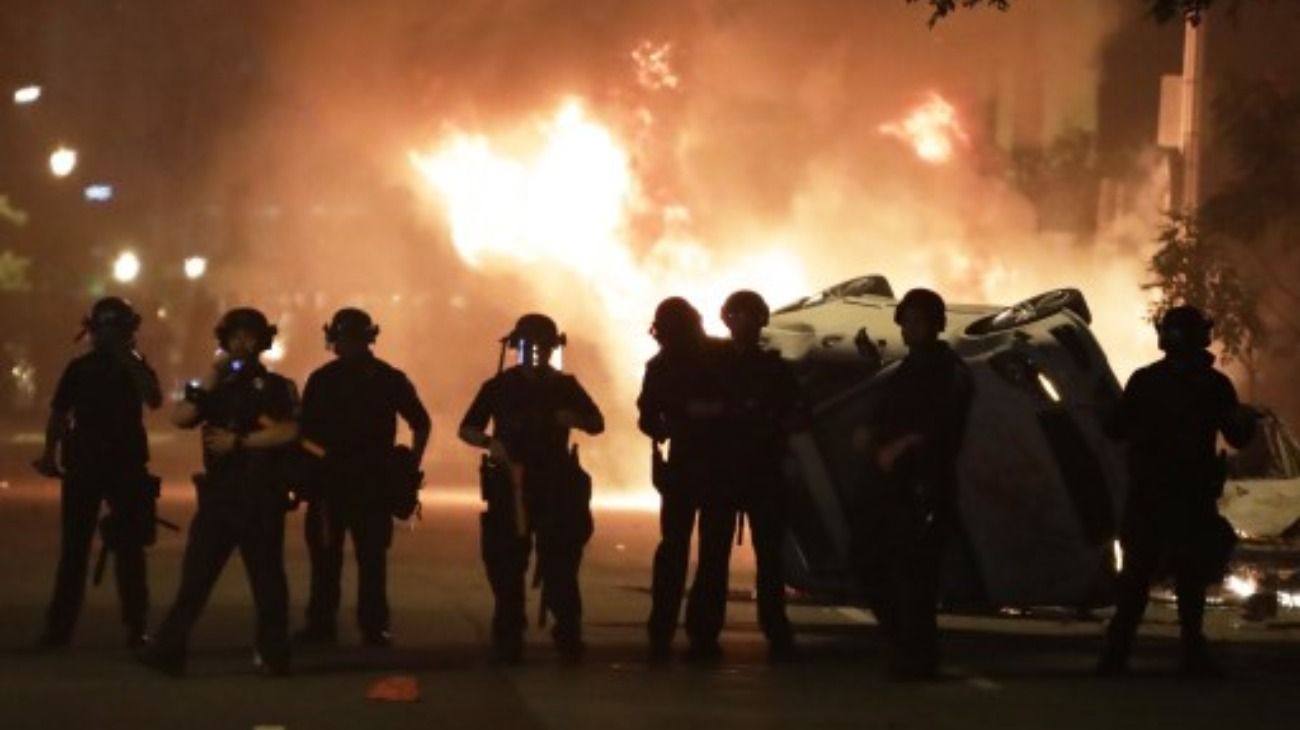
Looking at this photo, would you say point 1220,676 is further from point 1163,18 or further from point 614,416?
point 614,416

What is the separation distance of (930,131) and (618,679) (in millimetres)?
31550

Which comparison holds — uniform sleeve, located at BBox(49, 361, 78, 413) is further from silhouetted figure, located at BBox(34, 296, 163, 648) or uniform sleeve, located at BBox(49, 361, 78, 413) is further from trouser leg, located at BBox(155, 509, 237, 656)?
trouser leg, located at BBox(155, 509, 237, 656)

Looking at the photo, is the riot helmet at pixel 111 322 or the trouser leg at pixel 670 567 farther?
the riot helmet at pixel 111 322

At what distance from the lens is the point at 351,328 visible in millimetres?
16672

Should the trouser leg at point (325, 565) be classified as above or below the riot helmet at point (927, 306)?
below

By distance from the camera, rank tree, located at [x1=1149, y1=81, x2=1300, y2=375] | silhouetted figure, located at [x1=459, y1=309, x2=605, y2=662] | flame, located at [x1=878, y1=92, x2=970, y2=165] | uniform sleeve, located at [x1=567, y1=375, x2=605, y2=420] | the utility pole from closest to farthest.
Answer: silhouetted figure, located at [x1=459, y1=309, x2=605, y2=662] < uniform sleeve, located at [x1=567, y1=375, x2=605, y2=420] < tree, located at [x1=1149, y1=81, x2=1300, y2=375] < the utility pole < flame, located at [x1=878, y1=92, x2=970, y2=165]

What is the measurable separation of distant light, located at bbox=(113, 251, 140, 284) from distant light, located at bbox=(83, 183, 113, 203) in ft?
5.86

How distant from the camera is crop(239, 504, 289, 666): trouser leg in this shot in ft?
46.5

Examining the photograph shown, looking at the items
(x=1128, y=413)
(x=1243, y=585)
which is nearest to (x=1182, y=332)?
(x=1128, y=413)

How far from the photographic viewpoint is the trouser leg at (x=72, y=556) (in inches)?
613

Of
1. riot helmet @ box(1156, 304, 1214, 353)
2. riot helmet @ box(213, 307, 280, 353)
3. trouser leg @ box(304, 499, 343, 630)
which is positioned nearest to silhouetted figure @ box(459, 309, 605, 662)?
trouser leg @ box(304, 499, 343, 630)

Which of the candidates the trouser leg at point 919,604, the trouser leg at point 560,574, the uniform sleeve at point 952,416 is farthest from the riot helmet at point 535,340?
the trouser leg at point 919,604

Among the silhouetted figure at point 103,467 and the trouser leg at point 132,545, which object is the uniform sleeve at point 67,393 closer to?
the silhouetted figure at point 103,467

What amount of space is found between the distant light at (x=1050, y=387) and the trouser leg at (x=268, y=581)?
439 centimetres
